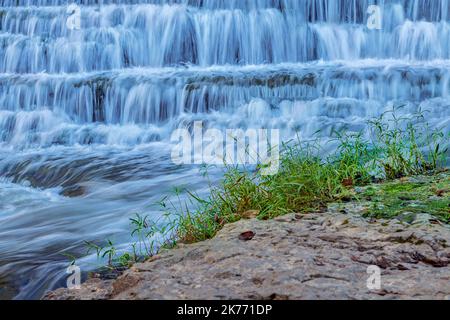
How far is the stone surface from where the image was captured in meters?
2.99

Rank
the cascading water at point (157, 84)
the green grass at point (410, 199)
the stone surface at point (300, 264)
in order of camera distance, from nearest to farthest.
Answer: the stone surface at point (300, 264), the green grass at point (410, 199), the cascading water at point (157, 84)

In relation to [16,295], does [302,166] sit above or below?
above

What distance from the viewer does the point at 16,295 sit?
4578 millimetres

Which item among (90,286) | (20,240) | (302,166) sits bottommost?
(20,240)

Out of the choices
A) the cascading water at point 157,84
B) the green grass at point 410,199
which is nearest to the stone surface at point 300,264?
the green grass at point 410,199

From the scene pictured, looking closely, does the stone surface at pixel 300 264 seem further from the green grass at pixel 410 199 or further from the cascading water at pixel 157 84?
the cascading water at pixel 157 84

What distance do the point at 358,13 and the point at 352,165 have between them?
7687 millimetres

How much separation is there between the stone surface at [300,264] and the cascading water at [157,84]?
2077 millimetres

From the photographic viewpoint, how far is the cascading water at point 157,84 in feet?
24.0

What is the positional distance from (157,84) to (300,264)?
7466mm

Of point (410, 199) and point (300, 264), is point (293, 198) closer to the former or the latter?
point (410, 199)

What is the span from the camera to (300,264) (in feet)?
10.8

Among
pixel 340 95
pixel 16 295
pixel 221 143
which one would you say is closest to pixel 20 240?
pixel 16 295

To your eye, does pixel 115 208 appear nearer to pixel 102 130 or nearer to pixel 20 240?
pixel 20 240
